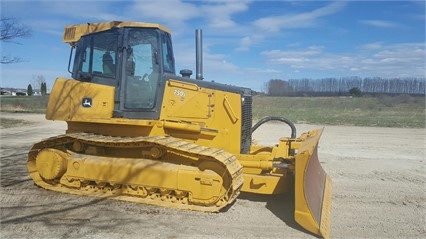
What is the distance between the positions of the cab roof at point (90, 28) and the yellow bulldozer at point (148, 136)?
21 millimetres

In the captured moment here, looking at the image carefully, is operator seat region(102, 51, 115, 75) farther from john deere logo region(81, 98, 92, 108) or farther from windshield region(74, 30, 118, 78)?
john deere logo region(81, 98, 92, 108)

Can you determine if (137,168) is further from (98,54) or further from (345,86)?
(345,86)

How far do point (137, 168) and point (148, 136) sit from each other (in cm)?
60

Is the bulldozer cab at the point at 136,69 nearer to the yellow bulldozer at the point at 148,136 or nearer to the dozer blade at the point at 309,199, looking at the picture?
the yellow bulldozer at the point at 148,136

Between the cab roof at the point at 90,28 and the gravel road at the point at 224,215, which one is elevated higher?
the cab roof at the point at 90,28

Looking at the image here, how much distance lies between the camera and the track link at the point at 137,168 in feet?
20.8

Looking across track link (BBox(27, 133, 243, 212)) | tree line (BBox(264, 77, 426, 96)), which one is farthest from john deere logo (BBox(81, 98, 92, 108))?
tree line (BBox(264, 77, 426, 96))

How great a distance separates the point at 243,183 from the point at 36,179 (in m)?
3.95

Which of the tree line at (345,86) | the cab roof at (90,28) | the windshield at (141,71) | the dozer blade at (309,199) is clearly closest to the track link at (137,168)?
the windshield at (141,71)

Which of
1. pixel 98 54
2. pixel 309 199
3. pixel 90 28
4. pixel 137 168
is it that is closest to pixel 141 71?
pixel 98 54

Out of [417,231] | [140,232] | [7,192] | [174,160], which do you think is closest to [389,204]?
[417,231]

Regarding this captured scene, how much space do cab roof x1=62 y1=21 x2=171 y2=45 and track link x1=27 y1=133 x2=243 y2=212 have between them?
196 cm

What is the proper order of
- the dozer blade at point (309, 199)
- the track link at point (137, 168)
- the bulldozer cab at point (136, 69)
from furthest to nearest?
1. the bulldozer cab at point (136, 69)
2. the track link at point (137, 168)
3. the dozer blade at point (309, 199)

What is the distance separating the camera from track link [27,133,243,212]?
634cm
